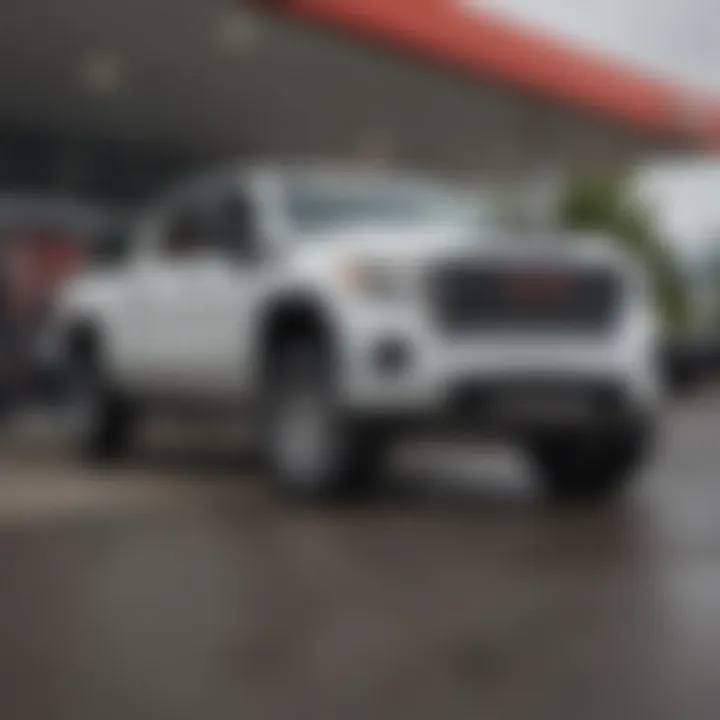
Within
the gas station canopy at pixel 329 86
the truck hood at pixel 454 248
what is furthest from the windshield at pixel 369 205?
the gas station canopy at pixel 329 86

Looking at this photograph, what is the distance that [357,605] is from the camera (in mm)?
5504

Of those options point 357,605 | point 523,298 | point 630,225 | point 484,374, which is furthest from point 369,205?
point 630,225

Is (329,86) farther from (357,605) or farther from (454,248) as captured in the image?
(357,605)

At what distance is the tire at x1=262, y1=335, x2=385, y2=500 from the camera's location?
8.13m

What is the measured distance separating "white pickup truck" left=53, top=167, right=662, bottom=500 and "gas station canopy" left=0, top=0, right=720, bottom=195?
574 cm

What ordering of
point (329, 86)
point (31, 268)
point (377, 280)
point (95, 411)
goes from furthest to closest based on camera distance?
point (329, 86), point (31, 268), point (95, 411), point (377, 280)

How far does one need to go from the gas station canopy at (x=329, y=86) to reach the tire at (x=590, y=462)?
23.7 feet

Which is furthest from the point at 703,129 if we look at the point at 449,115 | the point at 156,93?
the point at 156,93

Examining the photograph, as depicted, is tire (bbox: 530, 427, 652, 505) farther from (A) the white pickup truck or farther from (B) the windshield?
(B) the windshield

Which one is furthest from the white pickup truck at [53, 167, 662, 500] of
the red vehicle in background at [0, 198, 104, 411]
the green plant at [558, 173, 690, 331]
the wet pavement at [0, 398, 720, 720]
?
the green plant at [558, 173, 690, 331]

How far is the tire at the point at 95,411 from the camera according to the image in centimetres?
1120

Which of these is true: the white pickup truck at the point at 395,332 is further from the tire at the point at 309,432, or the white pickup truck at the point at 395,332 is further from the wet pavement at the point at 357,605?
the wet pavement at the point at 357,605

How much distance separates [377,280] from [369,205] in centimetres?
176

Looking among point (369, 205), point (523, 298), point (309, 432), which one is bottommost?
point (309, 432)
